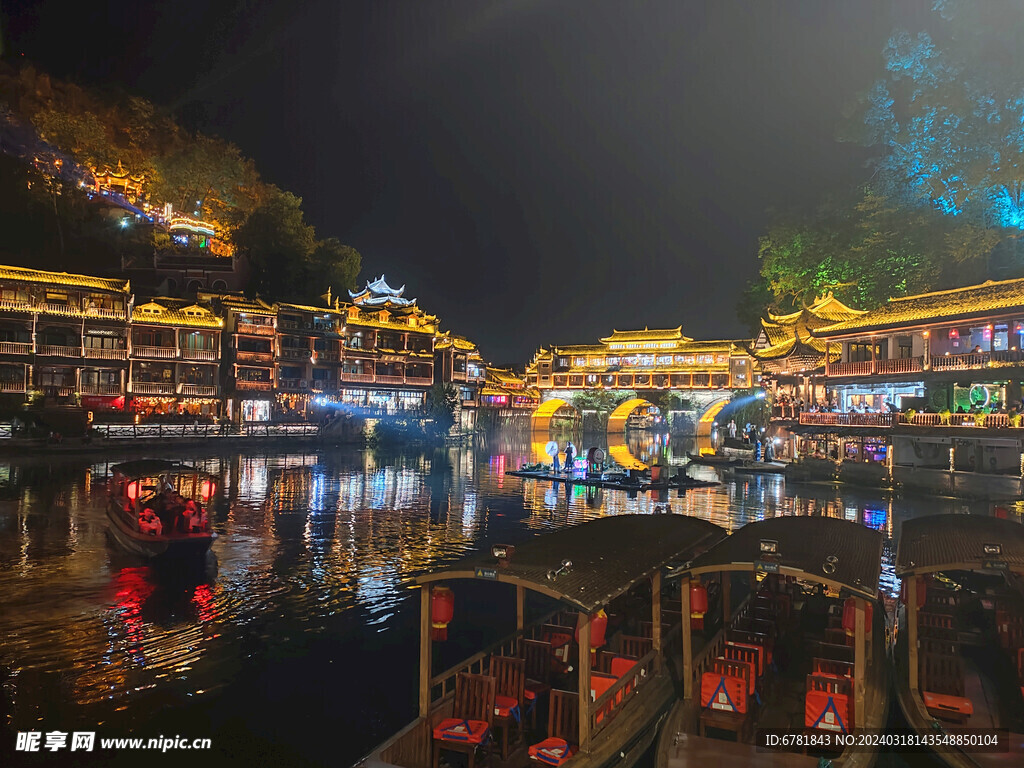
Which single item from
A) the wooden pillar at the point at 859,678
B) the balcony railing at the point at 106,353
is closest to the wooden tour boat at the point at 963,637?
the wooden pillar at the point at 859,678

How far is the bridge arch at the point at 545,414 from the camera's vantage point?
10828cm

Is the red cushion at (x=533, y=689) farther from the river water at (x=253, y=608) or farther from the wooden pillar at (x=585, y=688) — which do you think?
the river water at (x=253, y=608)

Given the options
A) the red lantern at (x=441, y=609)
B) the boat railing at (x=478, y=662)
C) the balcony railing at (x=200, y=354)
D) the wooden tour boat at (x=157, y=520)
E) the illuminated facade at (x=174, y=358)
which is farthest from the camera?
the balcony railing at (x=200, y=354)

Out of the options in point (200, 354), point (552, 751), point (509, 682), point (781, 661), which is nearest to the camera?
point (552, 751)

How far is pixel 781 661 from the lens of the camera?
11.8 m

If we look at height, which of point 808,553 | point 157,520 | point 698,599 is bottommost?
point 157,520

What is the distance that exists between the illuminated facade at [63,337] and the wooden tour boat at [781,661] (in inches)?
2205

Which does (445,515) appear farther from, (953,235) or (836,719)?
(953,235)

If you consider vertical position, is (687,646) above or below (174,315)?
below

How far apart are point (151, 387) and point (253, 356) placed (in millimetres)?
9697

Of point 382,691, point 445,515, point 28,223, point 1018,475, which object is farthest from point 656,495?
point 28,223

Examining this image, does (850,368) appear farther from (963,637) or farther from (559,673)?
(559,673)

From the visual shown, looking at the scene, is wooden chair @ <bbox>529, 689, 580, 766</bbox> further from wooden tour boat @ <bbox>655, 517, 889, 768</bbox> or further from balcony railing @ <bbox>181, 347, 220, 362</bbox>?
balcony railing @ <bbox>181, 347, 220, 362</bbox>

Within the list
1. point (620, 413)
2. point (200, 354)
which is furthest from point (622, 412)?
point (200, 354)
